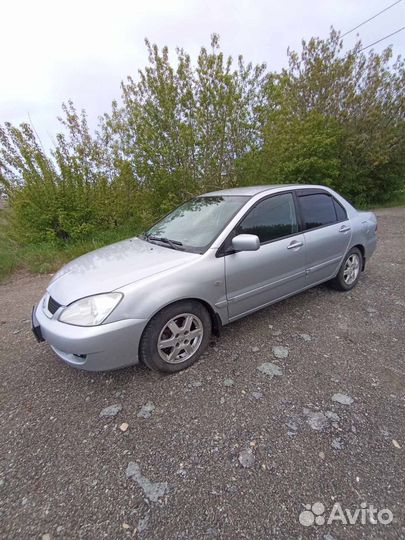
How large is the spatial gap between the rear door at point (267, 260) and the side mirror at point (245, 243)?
12cm

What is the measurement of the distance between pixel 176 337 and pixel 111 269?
0.82m

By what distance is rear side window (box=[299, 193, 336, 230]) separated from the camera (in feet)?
9.86

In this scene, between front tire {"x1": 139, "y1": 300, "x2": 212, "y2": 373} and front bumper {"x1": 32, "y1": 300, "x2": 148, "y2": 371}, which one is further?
front tire {"x1": 139, "y1": 300, "x2": 212, "y2": 373}

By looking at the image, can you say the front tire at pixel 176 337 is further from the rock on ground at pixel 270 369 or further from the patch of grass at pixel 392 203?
the patch of grass at pixel 392 203

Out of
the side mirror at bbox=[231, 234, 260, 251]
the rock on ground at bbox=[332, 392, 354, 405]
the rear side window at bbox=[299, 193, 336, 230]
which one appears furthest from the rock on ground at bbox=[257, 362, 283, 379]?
the rear side window at bbox=[299, 193, 336, 230]

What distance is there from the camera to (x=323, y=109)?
30.3 ft

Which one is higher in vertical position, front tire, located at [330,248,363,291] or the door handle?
the door handle

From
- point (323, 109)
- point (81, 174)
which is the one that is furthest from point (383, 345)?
point (323, 109)

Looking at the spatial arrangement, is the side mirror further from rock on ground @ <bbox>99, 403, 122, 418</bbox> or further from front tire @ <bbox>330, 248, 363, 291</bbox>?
front tire @ <bbox>330, 248, 363, 291</bbox>

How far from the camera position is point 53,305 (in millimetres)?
2164

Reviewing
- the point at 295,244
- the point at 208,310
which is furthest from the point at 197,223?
the point at 295,244

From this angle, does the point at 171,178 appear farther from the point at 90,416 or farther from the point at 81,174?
the point at 90,416

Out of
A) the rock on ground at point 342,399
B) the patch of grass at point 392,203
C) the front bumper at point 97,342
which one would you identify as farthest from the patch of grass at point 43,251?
the patch of grass at point 392,203

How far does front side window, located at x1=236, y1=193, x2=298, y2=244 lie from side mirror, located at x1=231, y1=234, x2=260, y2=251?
0.62ft
